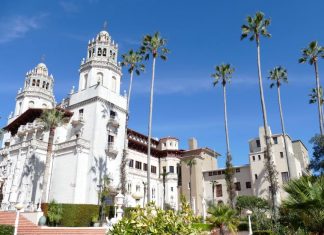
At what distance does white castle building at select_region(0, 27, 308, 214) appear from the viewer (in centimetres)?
4003

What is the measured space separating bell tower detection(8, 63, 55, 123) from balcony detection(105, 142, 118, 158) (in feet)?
63.6

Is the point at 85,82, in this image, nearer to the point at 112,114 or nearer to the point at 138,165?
the point at 112,114

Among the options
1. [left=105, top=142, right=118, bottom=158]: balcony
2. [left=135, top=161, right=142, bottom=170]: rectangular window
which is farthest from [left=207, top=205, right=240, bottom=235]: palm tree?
[left=135, top=161, right=142, bottom=170]: rectangular window

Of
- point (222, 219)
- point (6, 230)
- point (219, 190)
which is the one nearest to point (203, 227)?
point (222, 219)

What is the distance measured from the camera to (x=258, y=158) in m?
56.2

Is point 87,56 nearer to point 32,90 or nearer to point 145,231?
point 32,90

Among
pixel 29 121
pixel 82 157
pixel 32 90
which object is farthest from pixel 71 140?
pixel 32 90

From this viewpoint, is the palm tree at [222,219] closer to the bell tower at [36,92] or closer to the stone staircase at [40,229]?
the stone staircase at [40,229]

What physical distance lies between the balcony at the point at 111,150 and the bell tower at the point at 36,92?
19.4m

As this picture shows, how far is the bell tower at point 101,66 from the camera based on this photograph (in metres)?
46.9

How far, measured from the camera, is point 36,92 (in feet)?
190

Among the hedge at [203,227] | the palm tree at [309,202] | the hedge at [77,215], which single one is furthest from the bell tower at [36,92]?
the palm tree at [309,202]

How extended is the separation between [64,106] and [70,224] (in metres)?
21.5

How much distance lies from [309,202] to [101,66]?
38946 mm
